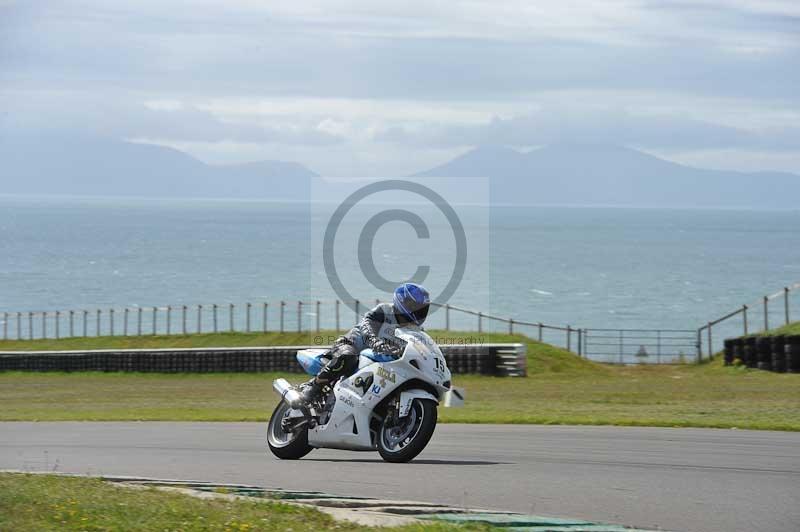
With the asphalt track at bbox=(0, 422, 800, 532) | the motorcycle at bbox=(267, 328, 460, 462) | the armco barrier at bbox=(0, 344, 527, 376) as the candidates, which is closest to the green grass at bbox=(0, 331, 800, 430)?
the armco barrier at bbox=(0, 344, 527, 376)

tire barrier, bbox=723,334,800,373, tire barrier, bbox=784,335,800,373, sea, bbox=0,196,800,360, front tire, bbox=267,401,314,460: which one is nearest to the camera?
front tire, bbox=267,401,314,460

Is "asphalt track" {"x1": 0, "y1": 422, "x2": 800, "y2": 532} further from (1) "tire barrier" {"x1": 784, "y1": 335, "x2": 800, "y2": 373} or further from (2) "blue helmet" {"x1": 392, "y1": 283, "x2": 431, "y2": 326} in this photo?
(1) "tire barrier" {"x1": 784, "y1": 335, "x2": 800, "y2": 373}

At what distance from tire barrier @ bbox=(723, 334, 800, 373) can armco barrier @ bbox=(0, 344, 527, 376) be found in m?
5.98

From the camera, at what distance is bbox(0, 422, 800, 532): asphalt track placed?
29.9 feet

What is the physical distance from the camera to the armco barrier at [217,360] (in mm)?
33344

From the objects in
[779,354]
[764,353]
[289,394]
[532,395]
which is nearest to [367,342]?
[289,394]

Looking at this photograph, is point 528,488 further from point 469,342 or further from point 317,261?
point 317,261

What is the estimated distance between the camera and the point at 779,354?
99.5ft

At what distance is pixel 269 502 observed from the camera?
932 centimetres

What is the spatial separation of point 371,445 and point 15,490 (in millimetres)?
3705

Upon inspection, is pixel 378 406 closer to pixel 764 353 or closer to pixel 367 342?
pixel 367 342

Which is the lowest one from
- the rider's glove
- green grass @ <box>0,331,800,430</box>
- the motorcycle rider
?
green grass @ <box>0,331,800,430</box>

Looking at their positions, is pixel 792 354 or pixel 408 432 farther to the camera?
pixel 792 354

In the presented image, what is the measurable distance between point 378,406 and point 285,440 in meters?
1.44
